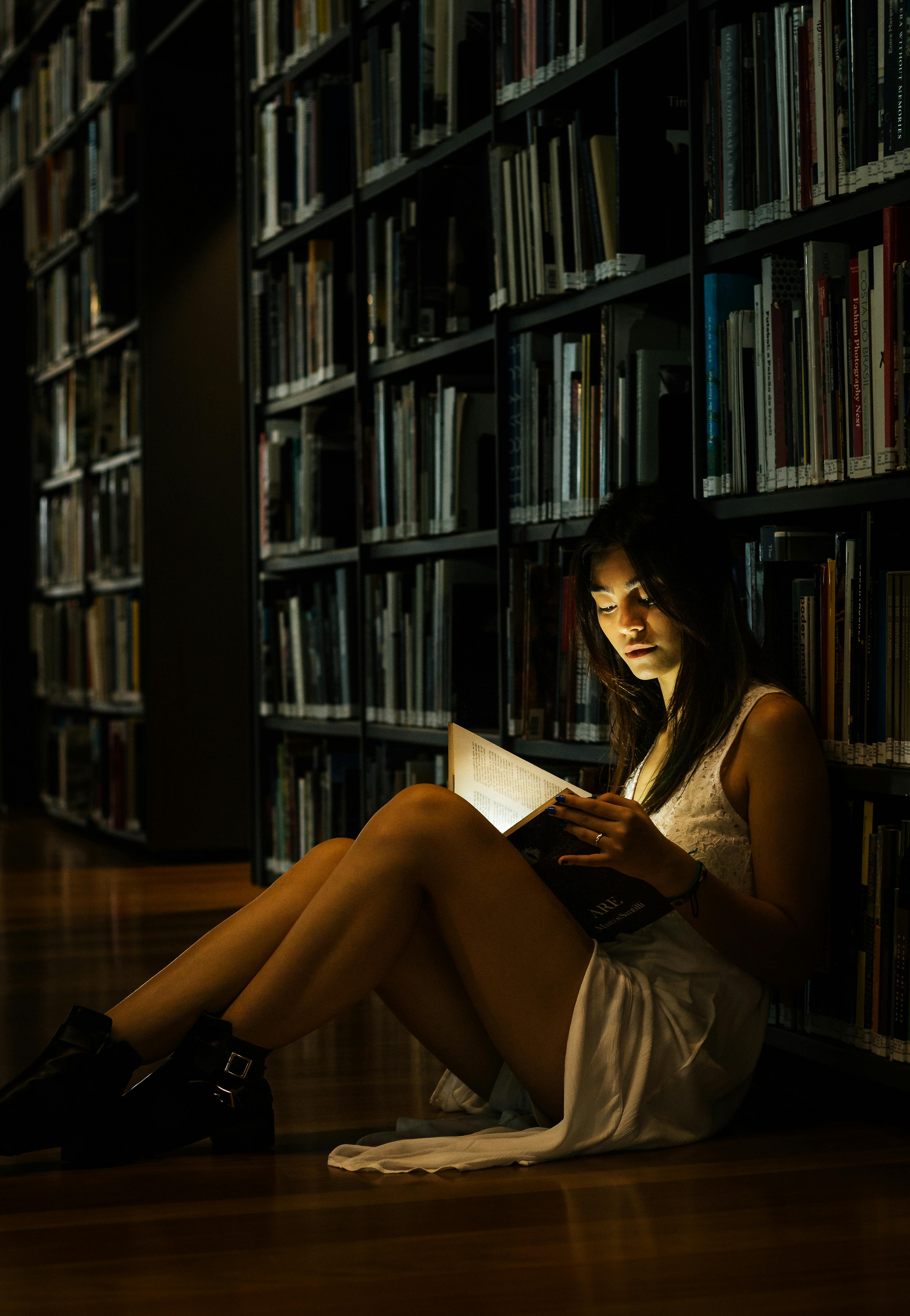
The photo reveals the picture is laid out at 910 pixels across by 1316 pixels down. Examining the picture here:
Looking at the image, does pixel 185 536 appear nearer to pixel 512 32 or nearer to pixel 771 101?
pixel 512 32

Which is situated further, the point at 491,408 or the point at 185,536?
the point at 185,536

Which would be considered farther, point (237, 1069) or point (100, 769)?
point (100, 769)

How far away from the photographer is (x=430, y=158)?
11.2 ft

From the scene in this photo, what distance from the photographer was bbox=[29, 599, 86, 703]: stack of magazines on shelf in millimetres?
6164

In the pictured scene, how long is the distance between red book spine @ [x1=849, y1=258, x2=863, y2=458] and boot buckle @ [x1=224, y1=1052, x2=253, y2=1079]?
1097 mm

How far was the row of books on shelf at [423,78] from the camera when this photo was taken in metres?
3.25

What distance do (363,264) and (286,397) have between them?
561 millimetres

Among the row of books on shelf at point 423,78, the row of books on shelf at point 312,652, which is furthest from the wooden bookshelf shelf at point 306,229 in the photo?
the row of books on shelf at point 312,652

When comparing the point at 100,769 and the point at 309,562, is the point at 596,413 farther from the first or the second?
the point at 100,769

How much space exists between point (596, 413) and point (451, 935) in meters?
1.21

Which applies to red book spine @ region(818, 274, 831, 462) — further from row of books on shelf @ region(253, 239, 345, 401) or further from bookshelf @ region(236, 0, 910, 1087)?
row of books on shelf @ region(253, 239, 345, 401)

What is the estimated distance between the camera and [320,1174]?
6.12 ft

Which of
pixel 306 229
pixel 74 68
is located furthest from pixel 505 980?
pixel 74 68

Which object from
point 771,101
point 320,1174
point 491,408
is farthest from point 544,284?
point 320,1174
